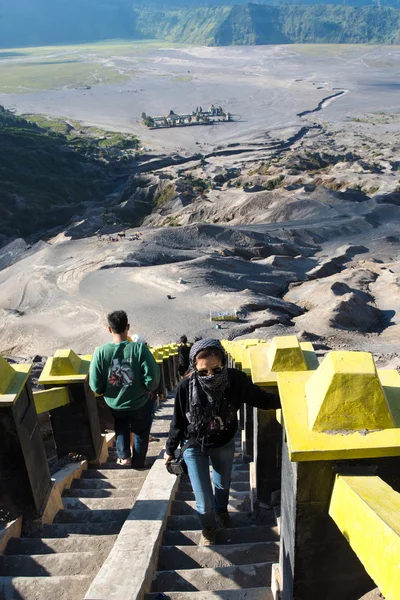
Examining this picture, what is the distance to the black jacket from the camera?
331 cm

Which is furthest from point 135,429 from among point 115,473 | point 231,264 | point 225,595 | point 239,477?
point 231,264

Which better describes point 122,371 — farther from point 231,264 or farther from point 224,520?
point 231,264

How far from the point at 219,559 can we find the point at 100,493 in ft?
4.84

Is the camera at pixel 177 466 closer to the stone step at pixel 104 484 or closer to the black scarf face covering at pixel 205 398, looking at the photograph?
the black scarf face covering at pixel 205 398

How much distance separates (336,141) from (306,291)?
180ft

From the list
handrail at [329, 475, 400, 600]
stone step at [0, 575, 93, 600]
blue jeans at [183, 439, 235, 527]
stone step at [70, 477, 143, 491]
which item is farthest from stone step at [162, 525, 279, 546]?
handrail at [329, 475, 400, 600]

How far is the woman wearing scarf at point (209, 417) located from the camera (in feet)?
10.5

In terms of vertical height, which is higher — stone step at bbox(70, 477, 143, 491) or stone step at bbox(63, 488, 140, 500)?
stone step at bbox(63, 488, 140, 500)

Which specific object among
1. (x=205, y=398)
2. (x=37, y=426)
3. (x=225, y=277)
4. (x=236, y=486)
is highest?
(x=205, y=398)

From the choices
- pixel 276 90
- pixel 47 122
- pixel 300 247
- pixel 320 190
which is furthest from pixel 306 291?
pixel 276 90

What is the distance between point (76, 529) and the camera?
3.77 m

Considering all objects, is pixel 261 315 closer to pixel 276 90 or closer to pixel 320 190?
pixel 320 190

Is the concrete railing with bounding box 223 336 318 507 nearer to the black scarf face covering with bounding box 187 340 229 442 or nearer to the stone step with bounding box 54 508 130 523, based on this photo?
the black scarf face covering with bounding box 187 340 229 442

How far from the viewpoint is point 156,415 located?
847cm
